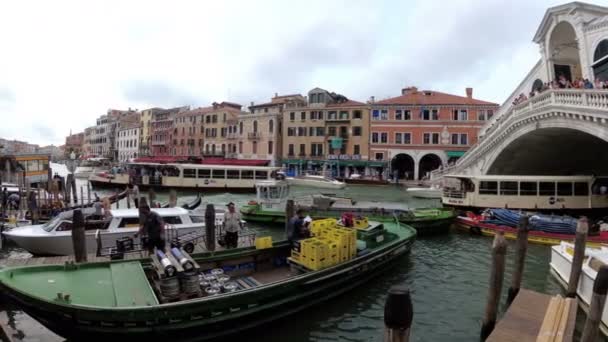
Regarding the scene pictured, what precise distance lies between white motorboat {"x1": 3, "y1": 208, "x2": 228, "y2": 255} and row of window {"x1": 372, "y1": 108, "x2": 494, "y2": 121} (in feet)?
109

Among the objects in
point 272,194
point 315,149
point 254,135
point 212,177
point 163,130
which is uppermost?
point 163,130

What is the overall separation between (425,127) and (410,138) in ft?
5.91

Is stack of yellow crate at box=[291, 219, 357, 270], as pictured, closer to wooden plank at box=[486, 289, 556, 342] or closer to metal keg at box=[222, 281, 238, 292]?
metal keg at box=[222, 281, 238, 292]

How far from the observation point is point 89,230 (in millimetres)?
11688

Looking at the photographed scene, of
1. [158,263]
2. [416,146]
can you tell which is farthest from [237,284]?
[416,146]

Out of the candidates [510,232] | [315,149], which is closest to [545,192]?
[510,232]

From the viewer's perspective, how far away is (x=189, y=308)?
20.7 ft

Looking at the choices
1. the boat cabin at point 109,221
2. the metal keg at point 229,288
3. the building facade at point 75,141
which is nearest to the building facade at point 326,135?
the boat cabin at point 109,221

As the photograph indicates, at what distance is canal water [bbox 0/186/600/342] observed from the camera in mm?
7590

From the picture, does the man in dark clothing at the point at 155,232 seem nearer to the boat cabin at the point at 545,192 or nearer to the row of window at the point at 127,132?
the boat cabin at the point at 545,192

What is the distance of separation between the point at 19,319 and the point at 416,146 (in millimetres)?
38995

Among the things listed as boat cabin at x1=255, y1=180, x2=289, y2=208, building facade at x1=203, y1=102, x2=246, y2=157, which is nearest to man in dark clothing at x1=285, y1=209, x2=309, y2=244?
boat cabin at x1=255, y1=180, x2=289, y2=208

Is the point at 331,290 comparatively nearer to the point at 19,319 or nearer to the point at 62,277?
the point at 62,277

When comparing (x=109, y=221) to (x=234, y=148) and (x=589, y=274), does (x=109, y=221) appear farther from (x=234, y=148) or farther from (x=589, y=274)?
(x=234, y=148)
